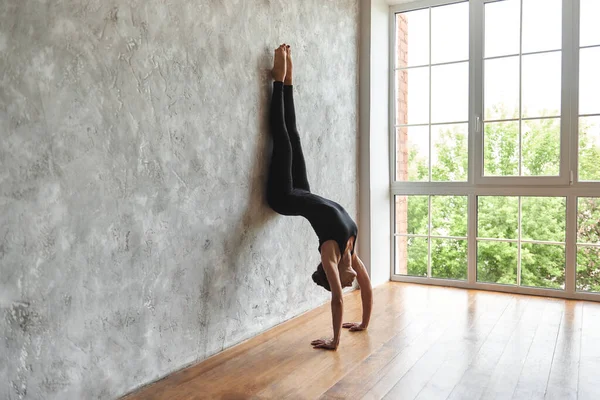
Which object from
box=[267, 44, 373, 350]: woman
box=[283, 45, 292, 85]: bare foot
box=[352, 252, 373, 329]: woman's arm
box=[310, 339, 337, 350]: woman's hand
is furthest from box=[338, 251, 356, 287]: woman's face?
box=[283, 45, 292, 85]: bare foot

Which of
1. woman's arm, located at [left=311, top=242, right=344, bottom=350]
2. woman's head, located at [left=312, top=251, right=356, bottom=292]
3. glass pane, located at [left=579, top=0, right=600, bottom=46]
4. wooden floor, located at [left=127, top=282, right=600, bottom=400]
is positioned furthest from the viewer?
glass pane, located at [left=579, top=0, right=600, bottom=46]

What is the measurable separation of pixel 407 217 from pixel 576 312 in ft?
5.48

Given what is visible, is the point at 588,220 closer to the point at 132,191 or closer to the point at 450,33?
the point at 450,33

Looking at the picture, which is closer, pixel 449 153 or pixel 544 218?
pixel 544 218

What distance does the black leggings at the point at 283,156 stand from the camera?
320 centimetres

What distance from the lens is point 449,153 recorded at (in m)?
4.61

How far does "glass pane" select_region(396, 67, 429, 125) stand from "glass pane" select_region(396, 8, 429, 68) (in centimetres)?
9

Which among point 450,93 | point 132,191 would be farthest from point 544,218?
point 132,191

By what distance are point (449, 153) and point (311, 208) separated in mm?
2055

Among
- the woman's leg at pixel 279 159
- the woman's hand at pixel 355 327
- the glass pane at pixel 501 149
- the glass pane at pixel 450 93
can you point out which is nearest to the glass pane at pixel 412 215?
the glass pane at pixel 501 149

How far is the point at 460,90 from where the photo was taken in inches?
180

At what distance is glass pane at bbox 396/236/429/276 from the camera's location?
15.7 ft

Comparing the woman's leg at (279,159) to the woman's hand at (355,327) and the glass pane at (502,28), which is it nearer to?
the woman's hand at (355,327)

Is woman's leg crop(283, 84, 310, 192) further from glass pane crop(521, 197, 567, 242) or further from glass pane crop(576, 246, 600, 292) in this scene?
glass pane crop(576, 246, 600, 292)
